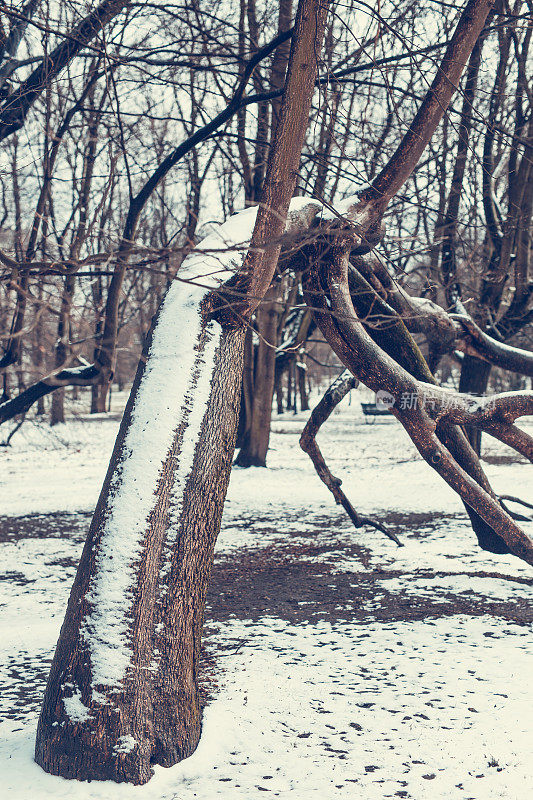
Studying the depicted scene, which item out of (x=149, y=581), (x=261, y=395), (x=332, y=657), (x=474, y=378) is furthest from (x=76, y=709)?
(x=261, y=395)

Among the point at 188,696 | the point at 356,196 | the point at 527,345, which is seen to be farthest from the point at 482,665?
the point at 527,345

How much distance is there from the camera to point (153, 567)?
11.7 feet

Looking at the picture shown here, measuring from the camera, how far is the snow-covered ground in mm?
3342

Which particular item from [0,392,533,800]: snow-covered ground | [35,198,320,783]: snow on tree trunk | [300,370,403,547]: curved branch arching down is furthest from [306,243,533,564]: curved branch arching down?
[300,370,403,547]: curved branch arching down

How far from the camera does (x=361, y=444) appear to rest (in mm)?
20375

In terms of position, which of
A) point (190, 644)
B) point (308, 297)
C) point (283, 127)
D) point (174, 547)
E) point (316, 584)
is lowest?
point (316, 584)

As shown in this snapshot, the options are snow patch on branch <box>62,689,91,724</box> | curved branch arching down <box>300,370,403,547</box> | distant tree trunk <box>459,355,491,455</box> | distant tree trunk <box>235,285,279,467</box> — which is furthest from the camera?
distant tree trunk <box>235,285,279,467</box>

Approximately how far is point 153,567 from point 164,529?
199 mm

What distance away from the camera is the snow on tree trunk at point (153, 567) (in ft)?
10.9

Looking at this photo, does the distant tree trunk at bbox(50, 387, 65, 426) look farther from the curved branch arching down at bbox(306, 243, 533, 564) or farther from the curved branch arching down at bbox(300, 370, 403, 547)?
the curved branch arching down at bbox(306, 243, 533, 564)

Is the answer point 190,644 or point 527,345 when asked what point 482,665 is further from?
point 527,345

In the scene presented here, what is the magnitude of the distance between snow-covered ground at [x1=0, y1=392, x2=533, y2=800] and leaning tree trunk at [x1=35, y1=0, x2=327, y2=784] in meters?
0.20

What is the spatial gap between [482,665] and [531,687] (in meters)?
0.40

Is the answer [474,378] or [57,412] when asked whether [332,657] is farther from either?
[57,412]
